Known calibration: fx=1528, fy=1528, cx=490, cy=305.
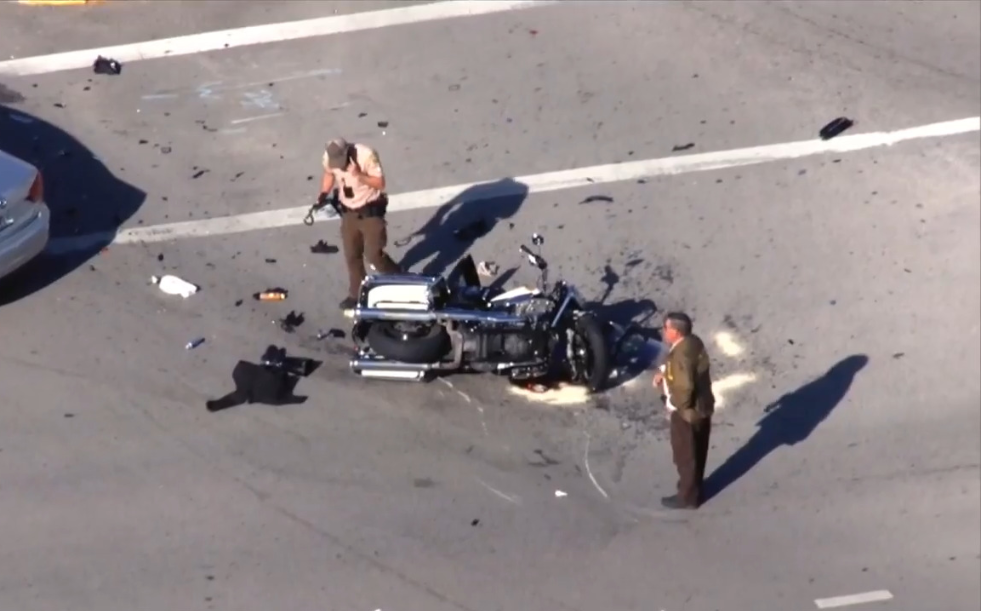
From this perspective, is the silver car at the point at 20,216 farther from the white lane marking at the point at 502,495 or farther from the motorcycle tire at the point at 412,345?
the white lane marking at the point at 502,495

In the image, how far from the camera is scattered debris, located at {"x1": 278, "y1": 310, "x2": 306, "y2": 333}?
12.2 m

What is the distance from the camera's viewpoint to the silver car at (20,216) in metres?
11.9

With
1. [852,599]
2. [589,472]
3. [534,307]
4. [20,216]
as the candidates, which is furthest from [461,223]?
[852,599]

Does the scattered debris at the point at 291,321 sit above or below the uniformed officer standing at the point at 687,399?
below

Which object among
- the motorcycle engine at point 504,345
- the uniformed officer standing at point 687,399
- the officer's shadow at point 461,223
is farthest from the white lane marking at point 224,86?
the uniformed officer standing at point 687,399

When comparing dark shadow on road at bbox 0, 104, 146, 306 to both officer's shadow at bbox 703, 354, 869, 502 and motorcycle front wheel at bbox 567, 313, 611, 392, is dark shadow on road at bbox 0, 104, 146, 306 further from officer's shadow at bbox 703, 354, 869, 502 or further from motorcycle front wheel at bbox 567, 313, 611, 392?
officer's shadow at bbox 703, 354, 869, 502

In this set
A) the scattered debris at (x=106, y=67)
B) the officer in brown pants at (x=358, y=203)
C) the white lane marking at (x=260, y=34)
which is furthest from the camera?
the white lane marking at (x=260, y=34)

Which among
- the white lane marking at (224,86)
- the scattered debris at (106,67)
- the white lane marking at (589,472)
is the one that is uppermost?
the scattered debris at (106,67)

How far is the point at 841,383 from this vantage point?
11.8 m

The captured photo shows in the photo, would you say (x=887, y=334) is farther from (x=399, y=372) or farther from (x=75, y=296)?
(x=75, y=296)

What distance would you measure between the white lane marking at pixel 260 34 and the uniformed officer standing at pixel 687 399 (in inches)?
274

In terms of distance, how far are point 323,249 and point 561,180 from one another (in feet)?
Result: 7.62

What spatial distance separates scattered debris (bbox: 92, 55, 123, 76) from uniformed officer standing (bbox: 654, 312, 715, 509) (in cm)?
746

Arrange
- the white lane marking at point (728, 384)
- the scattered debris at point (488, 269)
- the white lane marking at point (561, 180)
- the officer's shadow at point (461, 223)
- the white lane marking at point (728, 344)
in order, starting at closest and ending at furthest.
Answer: the white lane marking at point (728, 384) → the white lane marking at point (728, 344) → the scattered debris at point (488, 269) → the officer's shadow at point (461, 223) → the white lane marking at point (561, 180)
